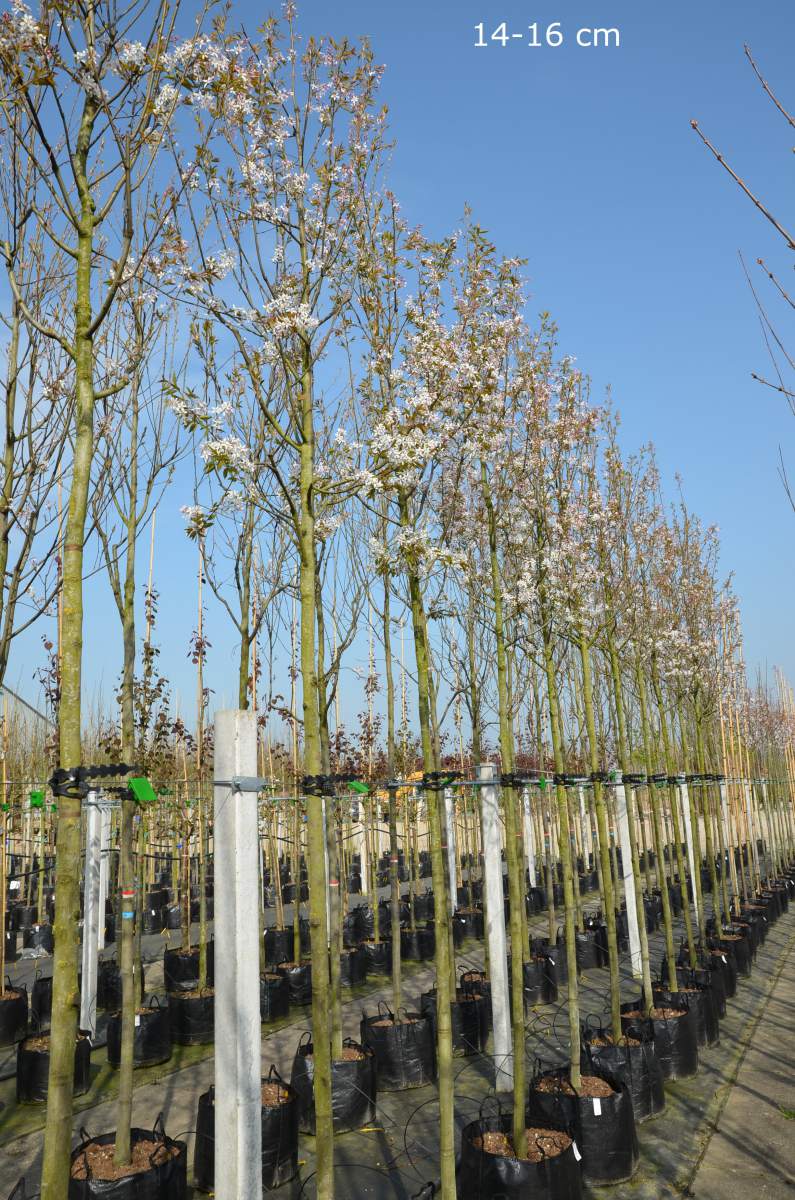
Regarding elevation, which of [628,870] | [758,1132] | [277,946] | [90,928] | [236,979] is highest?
[236,979]

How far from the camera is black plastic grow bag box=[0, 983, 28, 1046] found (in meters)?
7.18

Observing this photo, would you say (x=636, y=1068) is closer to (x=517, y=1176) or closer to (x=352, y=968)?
(x=517, y=1176)

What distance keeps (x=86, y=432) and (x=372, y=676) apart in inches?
413

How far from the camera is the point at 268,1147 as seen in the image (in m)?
4.39

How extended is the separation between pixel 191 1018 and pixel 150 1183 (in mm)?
3502

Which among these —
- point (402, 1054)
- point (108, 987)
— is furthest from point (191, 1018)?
point (402, 1054)

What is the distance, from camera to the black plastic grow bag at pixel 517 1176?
12.4 feet

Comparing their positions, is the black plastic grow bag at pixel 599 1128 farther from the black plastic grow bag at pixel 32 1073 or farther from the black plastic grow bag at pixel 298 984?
the black plastic grow bag at pixel 298 984

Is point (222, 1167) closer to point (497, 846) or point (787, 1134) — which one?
point (497, 846)

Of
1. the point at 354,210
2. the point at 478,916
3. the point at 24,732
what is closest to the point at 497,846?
the point at 354,210

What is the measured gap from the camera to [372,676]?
13133 millimetres

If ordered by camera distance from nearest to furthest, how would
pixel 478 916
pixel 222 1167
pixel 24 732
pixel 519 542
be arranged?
pixel 222 1167, pixel 519 542, pixel 478 916, pixel 24 732

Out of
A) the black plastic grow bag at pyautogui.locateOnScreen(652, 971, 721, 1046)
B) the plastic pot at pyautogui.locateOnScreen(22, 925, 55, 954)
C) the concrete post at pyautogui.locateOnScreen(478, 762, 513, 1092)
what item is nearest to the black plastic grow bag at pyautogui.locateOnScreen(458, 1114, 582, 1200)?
the concrete post at pyautogui.locateOnScreen(478, 762, 513, 1092)

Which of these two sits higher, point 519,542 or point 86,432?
point 519,542
